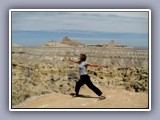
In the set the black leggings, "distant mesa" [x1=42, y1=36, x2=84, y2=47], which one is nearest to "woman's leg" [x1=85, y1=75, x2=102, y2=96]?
the black leggings

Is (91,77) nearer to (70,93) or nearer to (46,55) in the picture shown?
(70,93)

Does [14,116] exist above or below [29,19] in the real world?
below

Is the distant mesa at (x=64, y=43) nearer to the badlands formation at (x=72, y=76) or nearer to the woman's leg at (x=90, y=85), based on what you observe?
the badlands formation at (x=72, y=76)

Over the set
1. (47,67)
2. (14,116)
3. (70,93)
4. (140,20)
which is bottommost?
(14,116)

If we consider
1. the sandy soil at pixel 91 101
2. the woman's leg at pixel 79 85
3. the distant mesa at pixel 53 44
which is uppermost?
the distant mesa at pixel 53 44

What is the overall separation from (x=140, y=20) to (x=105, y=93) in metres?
0.70

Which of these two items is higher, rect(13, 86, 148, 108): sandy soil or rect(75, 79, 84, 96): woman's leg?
rect(75, 79, 84, 96): woman's leg

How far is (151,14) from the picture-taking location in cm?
322

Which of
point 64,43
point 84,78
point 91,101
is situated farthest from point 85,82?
point 64,43

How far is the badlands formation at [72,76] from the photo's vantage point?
3211 millimetres

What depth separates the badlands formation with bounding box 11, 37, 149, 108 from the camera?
321 centimetres

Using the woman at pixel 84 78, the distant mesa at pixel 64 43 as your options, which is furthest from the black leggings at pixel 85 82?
the distant mesa at pixel 64 43

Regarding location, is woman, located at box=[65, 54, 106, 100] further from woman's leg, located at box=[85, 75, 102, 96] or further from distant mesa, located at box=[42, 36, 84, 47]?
distant mesa, located at box=[42, 36, 84, 47]
